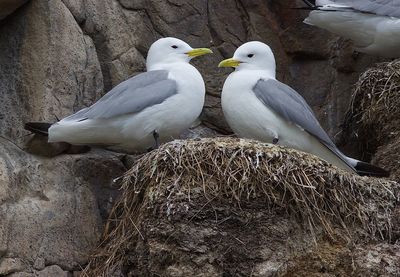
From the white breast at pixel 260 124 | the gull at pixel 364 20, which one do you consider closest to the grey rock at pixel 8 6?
the white breast at pixel 260 124

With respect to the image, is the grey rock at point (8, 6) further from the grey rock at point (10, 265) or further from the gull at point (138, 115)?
the grey rock at point (10, 265)

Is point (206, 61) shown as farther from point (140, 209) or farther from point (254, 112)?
point (140, 209)

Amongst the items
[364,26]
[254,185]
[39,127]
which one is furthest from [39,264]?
[364,26]

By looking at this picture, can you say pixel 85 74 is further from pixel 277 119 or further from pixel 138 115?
pixel 277 119

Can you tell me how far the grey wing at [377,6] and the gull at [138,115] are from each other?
1.02m

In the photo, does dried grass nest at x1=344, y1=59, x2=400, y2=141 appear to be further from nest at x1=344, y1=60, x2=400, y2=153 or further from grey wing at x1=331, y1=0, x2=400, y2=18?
grey wing at x1=331, y1=0, x2=400, y2=18

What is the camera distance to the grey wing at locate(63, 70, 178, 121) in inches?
216

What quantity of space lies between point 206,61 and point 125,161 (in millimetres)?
818

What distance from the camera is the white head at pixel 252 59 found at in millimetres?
5840

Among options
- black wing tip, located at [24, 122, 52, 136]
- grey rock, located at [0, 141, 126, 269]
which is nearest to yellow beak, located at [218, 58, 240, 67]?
grey rock, located at [0, 141, 126, 269]

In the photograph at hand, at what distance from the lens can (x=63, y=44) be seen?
5918 mm

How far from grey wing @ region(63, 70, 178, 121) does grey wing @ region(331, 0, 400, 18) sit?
1150mm

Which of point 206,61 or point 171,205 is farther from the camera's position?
point 206,61

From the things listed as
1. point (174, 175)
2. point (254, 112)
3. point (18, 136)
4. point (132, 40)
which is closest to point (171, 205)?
point (174, 175)
